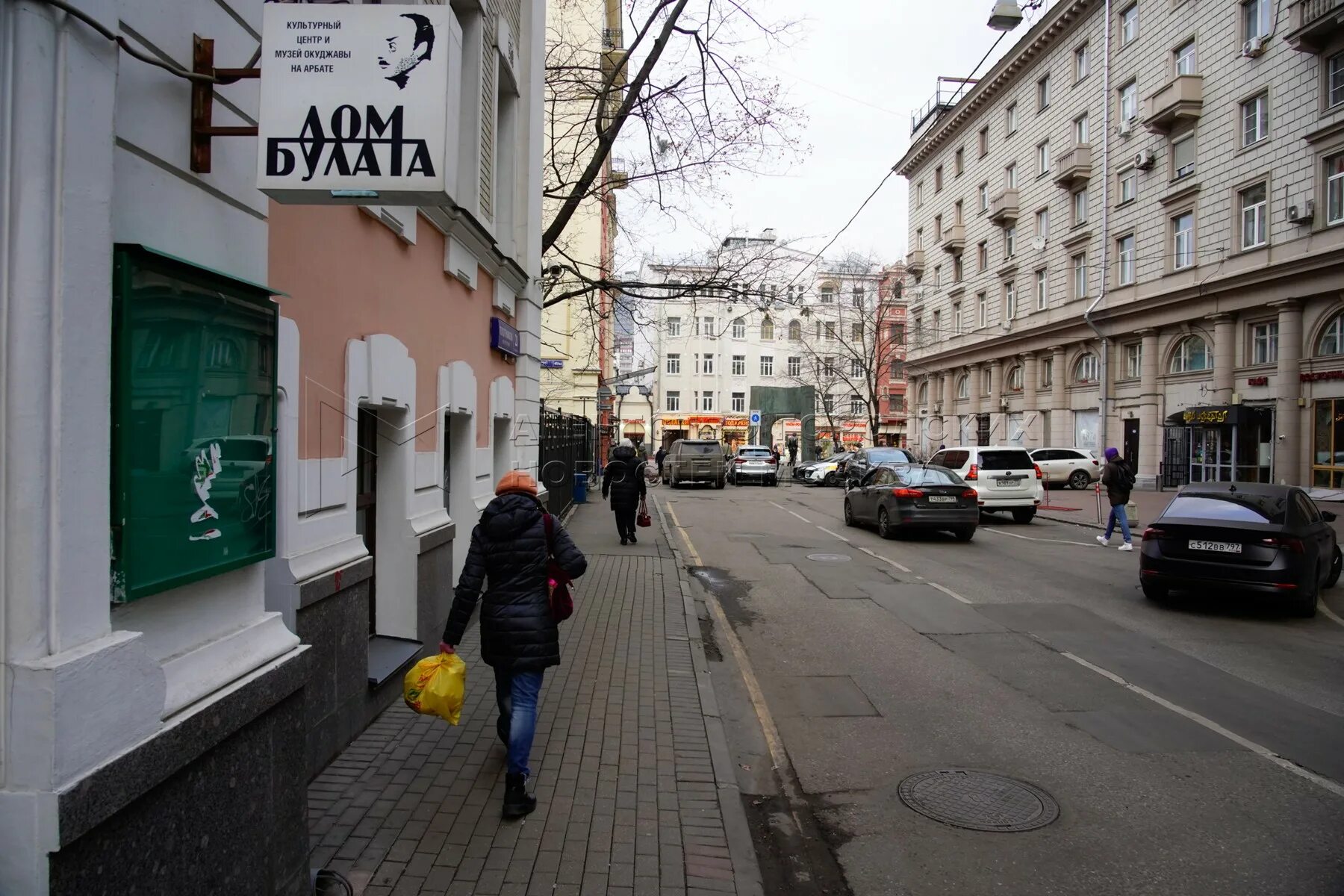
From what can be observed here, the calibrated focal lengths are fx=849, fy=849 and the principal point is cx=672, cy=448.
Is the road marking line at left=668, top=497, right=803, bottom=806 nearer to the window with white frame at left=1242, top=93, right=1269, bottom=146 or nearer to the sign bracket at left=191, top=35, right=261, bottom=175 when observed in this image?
the sign bracket at left=191, top=35, right=261, bottom=175

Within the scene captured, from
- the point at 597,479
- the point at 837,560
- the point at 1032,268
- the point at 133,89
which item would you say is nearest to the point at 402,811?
the point at 133,89

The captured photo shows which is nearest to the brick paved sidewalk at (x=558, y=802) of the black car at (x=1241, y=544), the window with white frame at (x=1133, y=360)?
the black car at (x=1241, y=544)

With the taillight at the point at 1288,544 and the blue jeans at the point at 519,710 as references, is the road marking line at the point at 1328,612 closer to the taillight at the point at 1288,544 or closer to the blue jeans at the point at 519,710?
the taillight at the point at 1288,544

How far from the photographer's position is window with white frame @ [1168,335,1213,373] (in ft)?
92.6

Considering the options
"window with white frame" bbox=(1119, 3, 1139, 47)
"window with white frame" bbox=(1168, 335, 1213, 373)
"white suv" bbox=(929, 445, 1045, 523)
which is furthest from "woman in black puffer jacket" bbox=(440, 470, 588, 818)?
"window with white frame" bbox=(1119, 3, 1139, 47)

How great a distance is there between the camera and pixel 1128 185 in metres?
31.5

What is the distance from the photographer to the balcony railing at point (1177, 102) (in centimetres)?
2752

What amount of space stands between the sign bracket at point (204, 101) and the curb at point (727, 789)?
3491 millimetres

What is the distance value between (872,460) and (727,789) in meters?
25.5

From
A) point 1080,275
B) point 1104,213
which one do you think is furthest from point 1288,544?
point 1080,275

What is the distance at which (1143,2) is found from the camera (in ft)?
99.9

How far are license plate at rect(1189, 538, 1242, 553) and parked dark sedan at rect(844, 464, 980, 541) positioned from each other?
6.17 meters

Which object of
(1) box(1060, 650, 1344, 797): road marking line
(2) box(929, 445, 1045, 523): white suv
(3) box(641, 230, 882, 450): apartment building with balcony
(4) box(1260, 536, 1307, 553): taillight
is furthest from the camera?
(3) box(641, 230, 882, 450): apartment building with balcony

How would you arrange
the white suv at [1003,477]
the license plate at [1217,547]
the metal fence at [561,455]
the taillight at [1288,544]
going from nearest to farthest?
the taillight at [1288,544]
the license plate at [1217,547]
the metal fence at [561,455]
the white suv at [1003,477]
